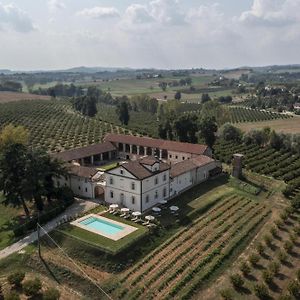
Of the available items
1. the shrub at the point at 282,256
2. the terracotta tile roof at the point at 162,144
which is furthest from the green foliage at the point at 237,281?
the terracotta tile roof at the point at 162,144

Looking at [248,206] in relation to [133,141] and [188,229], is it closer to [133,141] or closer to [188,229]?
[188,229]

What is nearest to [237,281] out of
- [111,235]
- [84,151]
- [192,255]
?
[192,255]

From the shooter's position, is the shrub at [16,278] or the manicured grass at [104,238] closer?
the shrub at [16,278]

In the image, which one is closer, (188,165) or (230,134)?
(188,165)

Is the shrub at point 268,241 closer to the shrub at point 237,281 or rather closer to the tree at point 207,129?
the shrub at point 237,281

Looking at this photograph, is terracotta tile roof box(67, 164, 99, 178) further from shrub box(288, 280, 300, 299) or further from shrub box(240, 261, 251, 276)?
shrub box(288, 280, 300, 299)

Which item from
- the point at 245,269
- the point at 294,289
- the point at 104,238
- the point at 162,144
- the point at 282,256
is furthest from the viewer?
the point at 162,144

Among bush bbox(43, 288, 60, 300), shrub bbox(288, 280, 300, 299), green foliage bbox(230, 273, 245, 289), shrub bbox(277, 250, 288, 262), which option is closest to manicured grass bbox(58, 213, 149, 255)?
bush bbox(43, 288, 60, 300)

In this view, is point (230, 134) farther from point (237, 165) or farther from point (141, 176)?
point (141, 176)
